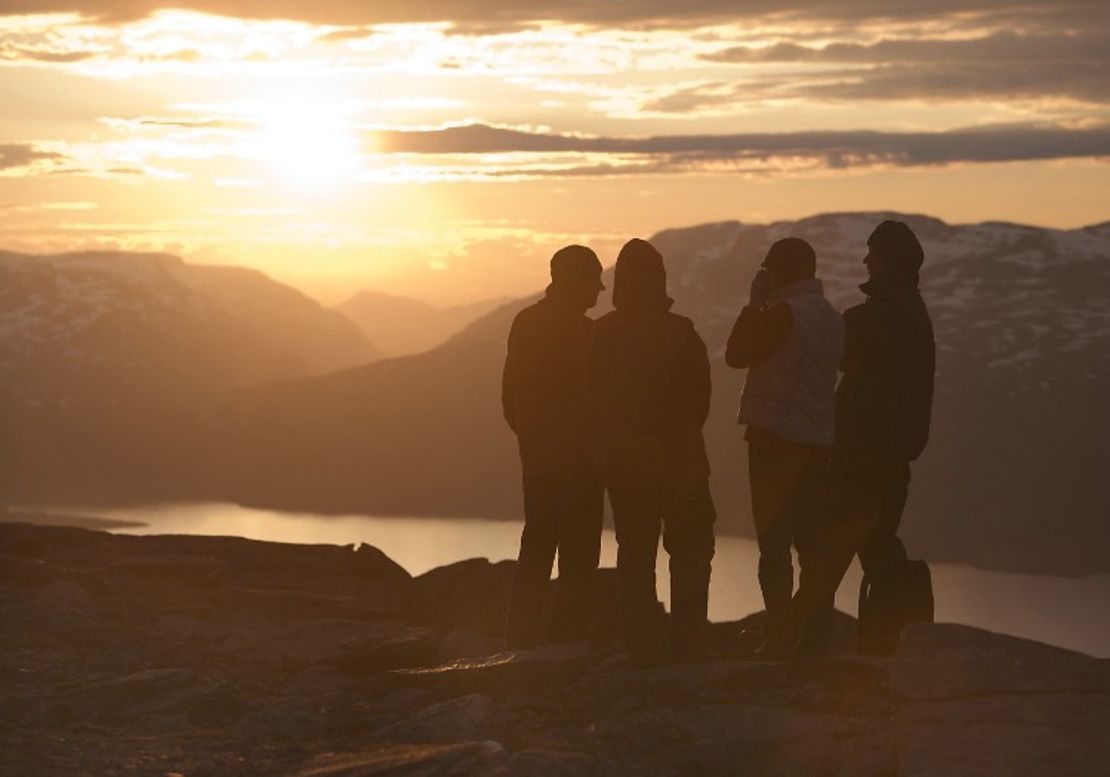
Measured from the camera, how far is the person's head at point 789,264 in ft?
32.7

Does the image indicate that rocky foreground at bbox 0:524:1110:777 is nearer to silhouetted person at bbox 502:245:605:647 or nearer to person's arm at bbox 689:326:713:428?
silhouetted person at bbox 502:245:605:647

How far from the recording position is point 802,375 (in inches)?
391

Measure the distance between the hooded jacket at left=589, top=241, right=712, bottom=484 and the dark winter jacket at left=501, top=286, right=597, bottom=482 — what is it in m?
0.92

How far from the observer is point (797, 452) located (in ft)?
32.8

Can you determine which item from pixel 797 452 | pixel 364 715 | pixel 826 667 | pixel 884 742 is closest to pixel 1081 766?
pixel 884 742

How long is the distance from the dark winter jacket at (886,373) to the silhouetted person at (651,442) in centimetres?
104

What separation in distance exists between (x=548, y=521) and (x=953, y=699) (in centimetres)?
370

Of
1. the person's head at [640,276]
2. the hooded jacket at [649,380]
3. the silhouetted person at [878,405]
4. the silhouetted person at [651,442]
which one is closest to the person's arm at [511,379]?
the silhouetted person at [651,442]

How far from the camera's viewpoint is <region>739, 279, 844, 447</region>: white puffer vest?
390 inches

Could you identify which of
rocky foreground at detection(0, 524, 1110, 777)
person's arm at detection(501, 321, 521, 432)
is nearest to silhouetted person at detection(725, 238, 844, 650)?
rocky foreground at detection(0, 524, 1110, 777)

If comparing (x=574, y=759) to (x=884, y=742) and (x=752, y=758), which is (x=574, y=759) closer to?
(x=752, y=758)

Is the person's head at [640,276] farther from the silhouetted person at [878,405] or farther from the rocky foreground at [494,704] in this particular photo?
the rocky foreground at [494,704]

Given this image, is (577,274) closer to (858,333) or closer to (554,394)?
(554,394)

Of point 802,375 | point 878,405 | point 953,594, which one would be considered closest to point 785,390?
point 802,375
